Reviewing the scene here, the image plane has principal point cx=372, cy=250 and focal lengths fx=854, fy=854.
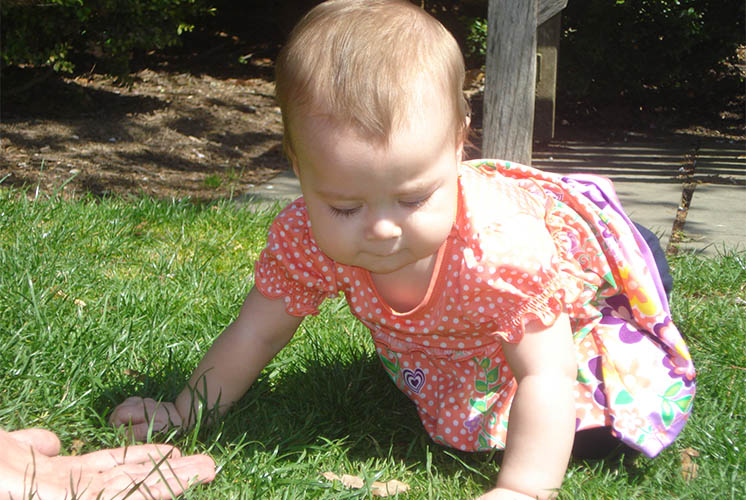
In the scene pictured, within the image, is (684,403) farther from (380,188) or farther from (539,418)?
(380,188)

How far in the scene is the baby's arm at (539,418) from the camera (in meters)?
1.93

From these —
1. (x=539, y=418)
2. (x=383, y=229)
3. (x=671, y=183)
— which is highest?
(x=383, y=229)

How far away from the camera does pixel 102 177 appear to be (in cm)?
512

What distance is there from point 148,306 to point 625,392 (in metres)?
1.58

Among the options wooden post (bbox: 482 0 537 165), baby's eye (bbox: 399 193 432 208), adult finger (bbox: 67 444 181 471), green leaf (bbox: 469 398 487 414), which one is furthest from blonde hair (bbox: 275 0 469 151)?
wooden post (bbox: 482 0 537 165)

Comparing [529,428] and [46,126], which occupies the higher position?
[529,428]

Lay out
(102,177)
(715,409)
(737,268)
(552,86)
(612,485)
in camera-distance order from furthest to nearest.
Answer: (552,86)
(102,177)
(737,268)
(715,409)
(612,485)

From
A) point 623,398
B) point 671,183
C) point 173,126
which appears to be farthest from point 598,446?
point 173,126

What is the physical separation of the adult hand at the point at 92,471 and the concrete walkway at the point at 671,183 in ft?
8.31

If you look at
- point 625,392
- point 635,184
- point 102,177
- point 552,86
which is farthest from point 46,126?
point 625,392

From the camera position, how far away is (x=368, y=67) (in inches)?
69.0

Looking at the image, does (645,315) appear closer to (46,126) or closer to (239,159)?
(239,159)

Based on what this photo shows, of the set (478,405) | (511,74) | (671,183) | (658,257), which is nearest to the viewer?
(478,405)

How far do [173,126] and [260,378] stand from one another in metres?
4.52
